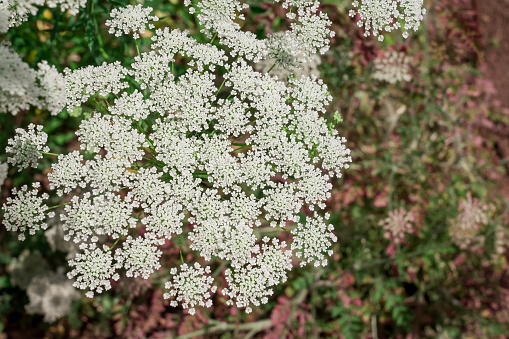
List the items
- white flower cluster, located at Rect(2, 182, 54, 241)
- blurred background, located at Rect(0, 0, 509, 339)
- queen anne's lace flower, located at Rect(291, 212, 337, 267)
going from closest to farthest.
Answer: white flower cluster, located at Rect(2, 182, 54, 241) < queen anne's lace flower, located at Rect(291, 212, 337, 267) < blurred background, located at Rect(0, 0, 509, 339)

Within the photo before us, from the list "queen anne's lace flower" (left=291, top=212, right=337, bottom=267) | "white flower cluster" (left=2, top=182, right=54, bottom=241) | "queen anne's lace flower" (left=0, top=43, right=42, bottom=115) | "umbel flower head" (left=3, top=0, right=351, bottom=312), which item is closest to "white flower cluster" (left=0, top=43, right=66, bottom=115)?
"queen anne's lace flower" (left=0, top=43, right=42, bottom=115)

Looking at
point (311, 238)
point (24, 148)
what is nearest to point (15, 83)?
point (24, 148)

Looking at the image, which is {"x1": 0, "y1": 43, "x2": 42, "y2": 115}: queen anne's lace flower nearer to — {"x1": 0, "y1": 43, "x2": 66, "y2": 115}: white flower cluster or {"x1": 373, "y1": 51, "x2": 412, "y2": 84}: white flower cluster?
{"x1": 0, "y1": 43, "x2": 66, "y2": 115}: white flower cluster

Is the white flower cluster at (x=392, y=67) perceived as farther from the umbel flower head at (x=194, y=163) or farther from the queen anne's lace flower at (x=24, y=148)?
the queen anne's lace flower at (x=24, y=148)

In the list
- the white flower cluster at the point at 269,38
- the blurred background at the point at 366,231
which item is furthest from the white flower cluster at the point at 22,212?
the white flower cluster at the point at 269,38

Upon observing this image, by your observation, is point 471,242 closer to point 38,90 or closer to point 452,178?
point 452,178
